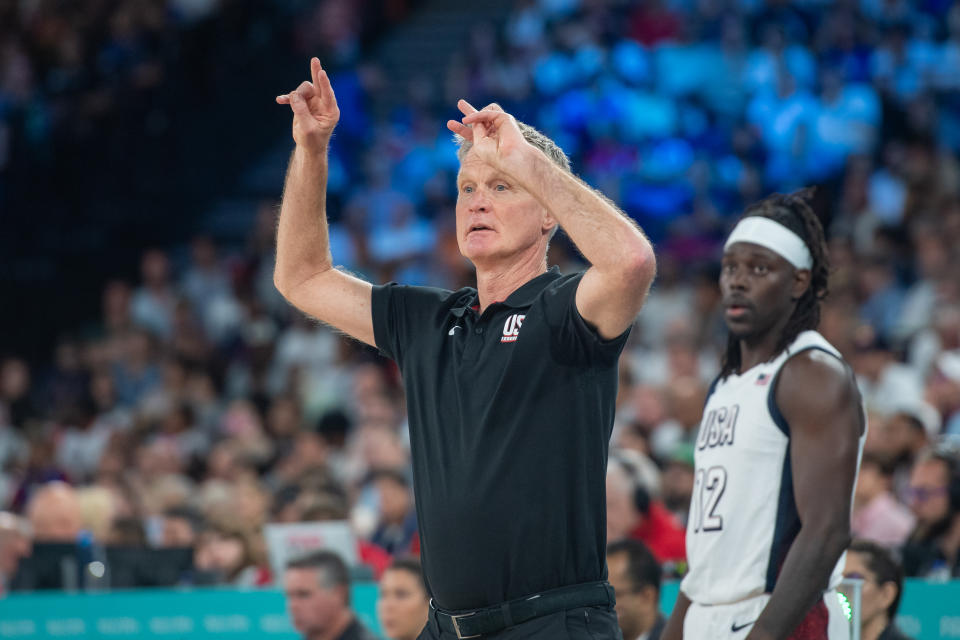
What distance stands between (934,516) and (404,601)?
2637 mm

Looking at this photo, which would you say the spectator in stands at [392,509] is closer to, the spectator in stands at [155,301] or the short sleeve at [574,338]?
the spectator in stands at [155,301]

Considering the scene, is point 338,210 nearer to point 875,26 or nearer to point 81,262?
point 81,262

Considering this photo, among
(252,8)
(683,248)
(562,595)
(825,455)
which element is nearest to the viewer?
(562,595)

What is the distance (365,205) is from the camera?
14.8 m

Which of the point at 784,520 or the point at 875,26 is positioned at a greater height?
the point at 875,26

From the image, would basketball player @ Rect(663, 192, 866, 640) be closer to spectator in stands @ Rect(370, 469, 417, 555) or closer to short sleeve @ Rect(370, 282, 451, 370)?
short sleeve @ Rect(370, 282, 451, 370)

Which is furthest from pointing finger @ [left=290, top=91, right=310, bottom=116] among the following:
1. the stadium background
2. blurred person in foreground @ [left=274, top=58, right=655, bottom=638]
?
the stadium background

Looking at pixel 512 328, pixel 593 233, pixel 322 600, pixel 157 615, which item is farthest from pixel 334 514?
pixel 593 233

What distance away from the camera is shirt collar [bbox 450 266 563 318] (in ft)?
11.1

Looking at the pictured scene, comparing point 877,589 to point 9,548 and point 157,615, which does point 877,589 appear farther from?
point 9,548

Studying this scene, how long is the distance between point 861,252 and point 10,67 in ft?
33.4

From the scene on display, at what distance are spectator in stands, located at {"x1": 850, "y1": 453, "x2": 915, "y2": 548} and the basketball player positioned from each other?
3.41 metres

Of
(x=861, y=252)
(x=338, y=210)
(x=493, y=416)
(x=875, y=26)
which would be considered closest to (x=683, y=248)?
(x=861, y=252)

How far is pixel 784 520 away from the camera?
367 centimetres
